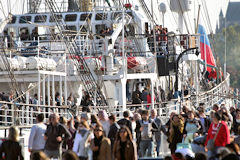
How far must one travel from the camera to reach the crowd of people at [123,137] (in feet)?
39.5

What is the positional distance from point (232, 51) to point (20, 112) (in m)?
53.9

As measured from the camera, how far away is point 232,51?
247 ft

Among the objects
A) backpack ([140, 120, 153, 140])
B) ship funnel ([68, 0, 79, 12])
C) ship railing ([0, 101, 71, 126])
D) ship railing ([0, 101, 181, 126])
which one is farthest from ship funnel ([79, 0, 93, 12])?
backpack ([140, 120, 153, 140])

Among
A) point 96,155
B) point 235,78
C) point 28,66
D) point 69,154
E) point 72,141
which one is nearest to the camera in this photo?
point 69,154

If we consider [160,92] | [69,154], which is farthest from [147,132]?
[160,92]

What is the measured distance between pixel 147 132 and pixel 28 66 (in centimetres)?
1196

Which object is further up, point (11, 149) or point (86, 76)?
point (86, 76)

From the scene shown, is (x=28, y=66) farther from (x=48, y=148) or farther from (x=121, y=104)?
(x=48, y=148)

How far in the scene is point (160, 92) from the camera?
30859 millimetres

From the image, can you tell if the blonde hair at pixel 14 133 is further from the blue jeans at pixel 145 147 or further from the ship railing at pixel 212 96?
the ship railing at pixel 212 96

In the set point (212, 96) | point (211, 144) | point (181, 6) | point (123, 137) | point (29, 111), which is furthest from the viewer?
point (181, 6)

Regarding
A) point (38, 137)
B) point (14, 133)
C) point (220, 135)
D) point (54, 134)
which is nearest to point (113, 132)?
point (54, 134)

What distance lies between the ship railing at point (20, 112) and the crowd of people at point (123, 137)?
6154mm

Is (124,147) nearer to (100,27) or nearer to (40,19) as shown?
(100,27)
